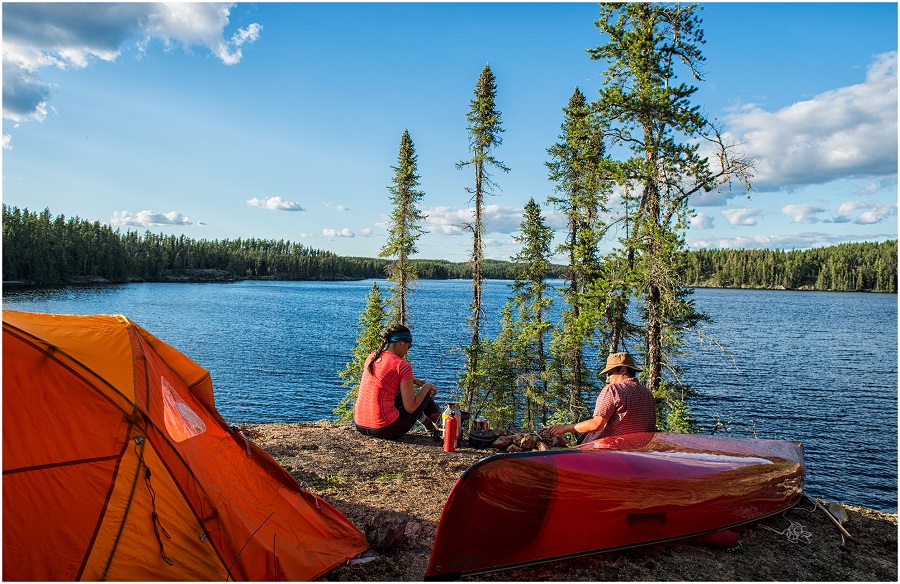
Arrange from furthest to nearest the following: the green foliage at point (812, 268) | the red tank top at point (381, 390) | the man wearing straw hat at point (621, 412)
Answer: the green foliage at point (812, 268)
the red tank top at point (381, 390)
the man wearing straw hat at point (621, 412)

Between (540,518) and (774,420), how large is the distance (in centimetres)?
2548

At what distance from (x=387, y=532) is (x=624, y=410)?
3290 millimetres

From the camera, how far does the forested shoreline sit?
97.4 meters

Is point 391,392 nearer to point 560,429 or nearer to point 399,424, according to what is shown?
point 399,424

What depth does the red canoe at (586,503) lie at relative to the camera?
4961 mm

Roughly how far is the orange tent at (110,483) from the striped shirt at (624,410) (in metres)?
3.46

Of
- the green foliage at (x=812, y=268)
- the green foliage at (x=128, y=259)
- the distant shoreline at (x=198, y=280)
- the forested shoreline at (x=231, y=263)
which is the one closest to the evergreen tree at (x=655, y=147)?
the green foliage at (x=128, y=259)

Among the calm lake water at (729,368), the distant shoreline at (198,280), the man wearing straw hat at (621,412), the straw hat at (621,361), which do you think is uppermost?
the straw hat at (621,361)

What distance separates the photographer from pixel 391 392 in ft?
27.2

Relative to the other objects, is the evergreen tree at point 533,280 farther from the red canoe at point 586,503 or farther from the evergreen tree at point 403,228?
the red canoe at point 586,503

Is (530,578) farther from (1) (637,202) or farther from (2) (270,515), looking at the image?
(1) (637,202)

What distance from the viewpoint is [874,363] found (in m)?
40.3

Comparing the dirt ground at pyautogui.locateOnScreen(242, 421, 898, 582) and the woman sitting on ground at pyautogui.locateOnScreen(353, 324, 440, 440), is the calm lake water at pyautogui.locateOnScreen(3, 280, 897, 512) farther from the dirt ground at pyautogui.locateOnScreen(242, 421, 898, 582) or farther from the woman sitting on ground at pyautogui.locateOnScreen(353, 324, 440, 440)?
the woman sitting on ground at pyautogui.locateOnScreen(353, 324, 440, 440)

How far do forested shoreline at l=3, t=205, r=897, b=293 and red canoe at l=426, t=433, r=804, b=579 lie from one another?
80067mm
